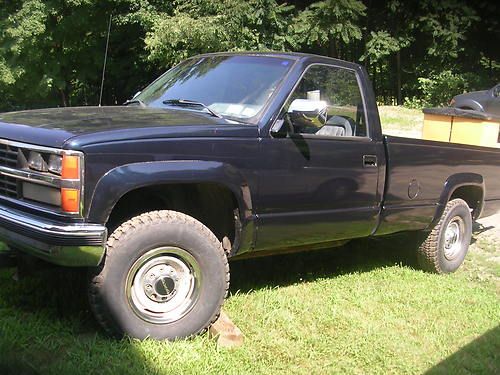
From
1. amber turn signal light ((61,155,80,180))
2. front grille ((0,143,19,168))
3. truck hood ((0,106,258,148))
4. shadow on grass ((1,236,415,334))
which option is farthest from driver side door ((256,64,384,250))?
front grille ((0,143,19,168))

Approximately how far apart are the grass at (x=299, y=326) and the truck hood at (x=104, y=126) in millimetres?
1036

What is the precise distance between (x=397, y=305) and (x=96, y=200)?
2650 mm

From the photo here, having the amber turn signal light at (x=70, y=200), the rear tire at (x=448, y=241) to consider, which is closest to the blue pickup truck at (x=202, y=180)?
the amber turn signal light at (x=70, y=200)

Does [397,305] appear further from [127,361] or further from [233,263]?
[127,361]

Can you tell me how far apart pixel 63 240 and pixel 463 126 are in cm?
485

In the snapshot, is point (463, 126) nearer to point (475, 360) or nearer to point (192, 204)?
point (475, 360)

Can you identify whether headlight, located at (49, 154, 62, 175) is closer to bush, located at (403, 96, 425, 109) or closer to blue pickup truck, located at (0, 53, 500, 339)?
blue pickup truck, located at (0, 53, 500, 339)

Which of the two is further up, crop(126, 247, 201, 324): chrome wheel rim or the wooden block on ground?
crop(126, 247, 201, 324): chrome wheel rim

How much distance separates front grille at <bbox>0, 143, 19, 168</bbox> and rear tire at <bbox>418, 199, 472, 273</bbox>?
3.84 meters

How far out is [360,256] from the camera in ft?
20.5

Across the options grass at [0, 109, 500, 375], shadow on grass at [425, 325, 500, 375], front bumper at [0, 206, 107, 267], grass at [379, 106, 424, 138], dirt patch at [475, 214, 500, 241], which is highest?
front bumper at [0, 206, 107, 267]

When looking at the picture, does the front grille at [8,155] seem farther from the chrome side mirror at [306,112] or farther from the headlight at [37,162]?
the chrome side mirror at [306,112]

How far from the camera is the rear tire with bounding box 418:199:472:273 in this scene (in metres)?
5.78

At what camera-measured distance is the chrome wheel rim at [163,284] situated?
367 centimetres
